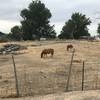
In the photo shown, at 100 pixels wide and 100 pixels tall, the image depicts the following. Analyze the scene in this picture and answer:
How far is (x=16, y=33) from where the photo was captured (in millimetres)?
109125

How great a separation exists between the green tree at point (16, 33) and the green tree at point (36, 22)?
4.17 m

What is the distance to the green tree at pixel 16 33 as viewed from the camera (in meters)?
106

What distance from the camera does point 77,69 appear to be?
28.6 metres

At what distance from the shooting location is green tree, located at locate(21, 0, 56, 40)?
333 ft

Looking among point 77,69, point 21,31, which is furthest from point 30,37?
point 77,69

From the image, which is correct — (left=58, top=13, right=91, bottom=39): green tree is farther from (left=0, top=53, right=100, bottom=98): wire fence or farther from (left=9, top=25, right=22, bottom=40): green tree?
(left=0, top=53, right=100, bottom=98): wire fence

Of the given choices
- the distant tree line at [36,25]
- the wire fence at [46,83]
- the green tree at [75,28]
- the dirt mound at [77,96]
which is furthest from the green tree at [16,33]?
the dirt mound at [77,96]

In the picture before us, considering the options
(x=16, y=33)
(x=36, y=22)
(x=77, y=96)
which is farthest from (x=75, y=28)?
(x=77, y=96)

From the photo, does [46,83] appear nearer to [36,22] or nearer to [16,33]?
[36,22]

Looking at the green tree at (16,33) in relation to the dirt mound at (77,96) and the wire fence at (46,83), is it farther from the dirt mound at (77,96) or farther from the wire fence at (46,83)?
the dirt mound at (77,96)

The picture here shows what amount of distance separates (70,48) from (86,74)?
2463 centimetres

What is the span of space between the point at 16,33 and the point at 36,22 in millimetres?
7869

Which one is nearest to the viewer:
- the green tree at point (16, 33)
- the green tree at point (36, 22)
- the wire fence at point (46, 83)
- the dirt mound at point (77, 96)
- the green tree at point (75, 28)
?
the dirt mound at point (77, 96)

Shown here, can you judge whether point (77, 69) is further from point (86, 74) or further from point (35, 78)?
point (35, 78)
